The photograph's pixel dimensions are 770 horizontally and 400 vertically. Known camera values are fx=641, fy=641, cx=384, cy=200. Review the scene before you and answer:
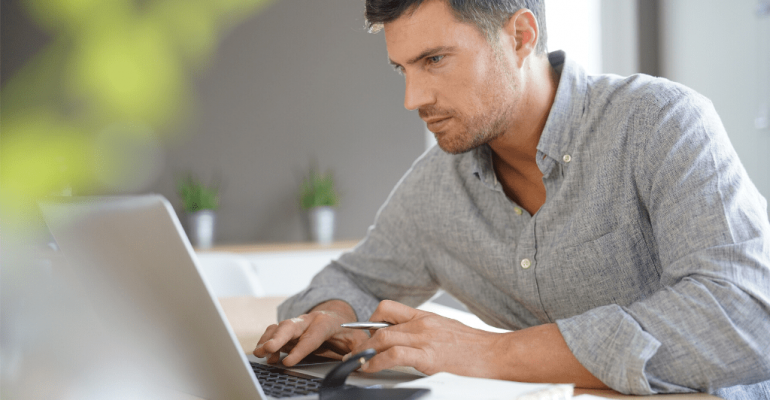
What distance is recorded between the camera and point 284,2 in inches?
142

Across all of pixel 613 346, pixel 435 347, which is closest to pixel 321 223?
pixel 435 347

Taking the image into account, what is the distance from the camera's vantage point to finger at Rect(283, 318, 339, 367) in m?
0.94

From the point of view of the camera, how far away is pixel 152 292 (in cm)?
68

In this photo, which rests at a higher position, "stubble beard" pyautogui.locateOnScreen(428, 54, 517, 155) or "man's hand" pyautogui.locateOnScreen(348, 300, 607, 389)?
"stubble beard" pyautogui.locateOnScreen(428, 54, 517, 155)

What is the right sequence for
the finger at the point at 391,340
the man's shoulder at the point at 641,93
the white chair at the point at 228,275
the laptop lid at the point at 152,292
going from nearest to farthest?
the laptop lid at the point at 152,292, the finger at the point at 391,340, the man's shoulder at the point at 641,93, the white chair at the point at 228,275

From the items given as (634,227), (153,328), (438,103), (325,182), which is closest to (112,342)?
(153,328)

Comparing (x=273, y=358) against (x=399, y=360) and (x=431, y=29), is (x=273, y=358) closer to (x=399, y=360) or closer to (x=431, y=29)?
(x=399, y=360)

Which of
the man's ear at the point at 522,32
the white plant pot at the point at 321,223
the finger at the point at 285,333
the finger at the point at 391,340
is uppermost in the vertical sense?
the man's ear at the point at 522,32

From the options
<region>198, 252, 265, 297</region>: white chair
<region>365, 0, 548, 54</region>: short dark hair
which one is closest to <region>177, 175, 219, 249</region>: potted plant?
<region>198, 252, 265, 297</region>: white chair

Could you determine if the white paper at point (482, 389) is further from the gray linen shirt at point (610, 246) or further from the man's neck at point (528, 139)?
the man's neck at point (528, 139)

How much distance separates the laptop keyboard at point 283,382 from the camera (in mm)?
730

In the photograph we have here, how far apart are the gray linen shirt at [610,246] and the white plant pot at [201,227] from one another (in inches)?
78.5

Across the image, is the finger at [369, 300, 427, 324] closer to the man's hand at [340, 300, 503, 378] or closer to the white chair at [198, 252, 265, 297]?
the man's hand at [340, 300, 503, 378]

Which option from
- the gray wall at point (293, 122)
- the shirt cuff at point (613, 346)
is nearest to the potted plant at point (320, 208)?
the gray wall at point (293, 122)
